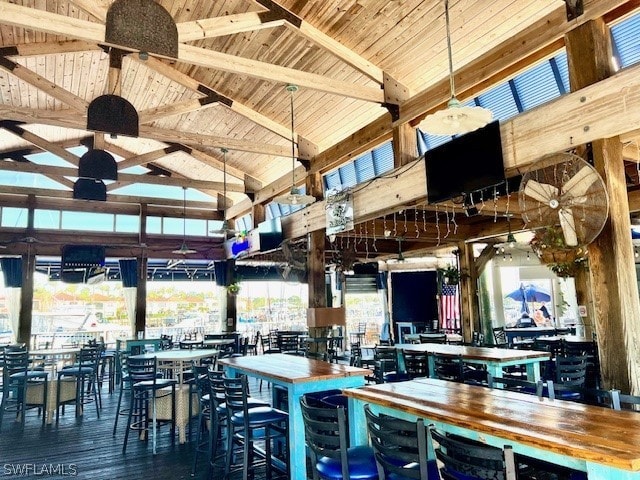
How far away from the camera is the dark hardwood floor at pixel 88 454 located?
14.1ft

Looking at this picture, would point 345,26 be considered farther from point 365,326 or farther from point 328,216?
point 365,326

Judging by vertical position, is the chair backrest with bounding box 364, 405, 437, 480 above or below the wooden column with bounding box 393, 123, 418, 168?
below

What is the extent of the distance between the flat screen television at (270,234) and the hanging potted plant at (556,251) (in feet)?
16.2

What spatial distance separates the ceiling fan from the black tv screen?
527mm

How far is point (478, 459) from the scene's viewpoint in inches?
77.7

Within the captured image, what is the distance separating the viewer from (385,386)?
3342 mm

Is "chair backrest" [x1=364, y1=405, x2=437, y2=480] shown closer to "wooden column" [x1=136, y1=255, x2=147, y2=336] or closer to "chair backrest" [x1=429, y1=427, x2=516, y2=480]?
"chair backrest" [x1=429, y1=427, x2=516, y2=480]

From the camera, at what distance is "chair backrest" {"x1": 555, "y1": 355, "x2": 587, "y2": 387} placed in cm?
429

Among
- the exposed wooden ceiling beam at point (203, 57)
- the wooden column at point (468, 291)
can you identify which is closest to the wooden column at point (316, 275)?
the exposed wooden ceiling beam at point (203, 57)

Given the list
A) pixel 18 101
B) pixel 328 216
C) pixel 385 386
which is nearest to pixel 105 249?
pixel 18 101

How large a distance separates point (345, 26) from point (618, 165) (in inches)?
138

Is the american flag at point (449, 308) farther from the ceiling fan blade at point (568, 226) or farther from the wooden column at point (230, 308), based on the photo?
the ceiling fan blade at point (568, 226)

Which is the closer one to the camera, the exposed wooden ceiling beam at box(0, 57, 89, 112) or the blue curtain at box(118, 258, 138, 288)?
the exposed wooden ceiling beam at box(0, 57, 89, 112)

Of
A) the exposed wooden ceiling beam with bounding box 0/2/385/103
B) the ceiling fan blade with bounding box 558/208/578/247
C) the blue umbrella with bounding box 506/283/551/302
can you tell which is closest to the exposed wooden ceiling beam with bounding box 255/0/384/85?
the exposed wooden ceiling beam with bounding box 0/2/385/103
